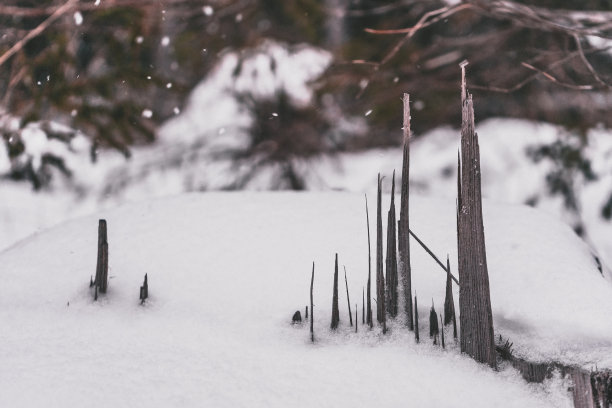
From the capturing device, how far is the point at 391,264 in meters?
1.45

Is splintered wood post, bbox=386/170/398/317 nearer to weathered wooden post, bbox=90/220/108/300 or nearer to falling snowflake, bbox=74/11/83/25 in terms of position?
weathered wooden post, bbox=90/220/108/300

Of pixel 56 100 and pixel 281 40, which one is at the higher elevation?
pixel 281 40

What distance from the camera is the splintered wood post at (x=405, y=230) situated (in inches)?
53.1

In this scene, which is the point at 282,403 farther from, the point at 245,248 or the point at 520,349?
the point at 245,248

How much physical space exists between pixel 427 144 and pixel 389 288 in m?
2.37

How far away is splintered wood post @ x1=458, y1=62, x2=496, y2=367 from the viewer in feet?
4.08

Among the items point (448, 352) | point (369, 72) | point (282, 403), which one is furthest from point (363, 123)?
point (282, 403)

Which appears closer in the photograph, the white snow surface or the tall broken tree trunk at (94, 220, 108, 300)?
the white snow surface

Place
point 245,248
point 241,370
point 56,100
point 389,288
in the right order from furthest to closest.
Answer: point 56,100 → point 245,248 → point 389,288 → point 241,370

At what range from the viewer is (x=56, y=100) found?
3.32 meters

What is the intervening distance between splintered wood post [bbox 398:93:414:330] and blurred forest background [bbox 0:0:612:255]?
1969 millimetres

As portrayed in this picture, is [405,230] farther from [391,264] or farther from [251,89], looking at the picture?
[251,89]

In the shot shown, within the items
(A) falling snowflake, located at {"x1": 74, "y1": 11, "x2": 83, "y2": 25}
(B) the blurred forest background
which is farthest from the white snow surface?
(A) falling snowflake, located at {"x1": 74, "y1": 11, "x2": 83, "y2": 25}

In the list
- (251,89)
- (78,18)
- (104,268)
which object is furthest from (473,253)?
(78,18)
